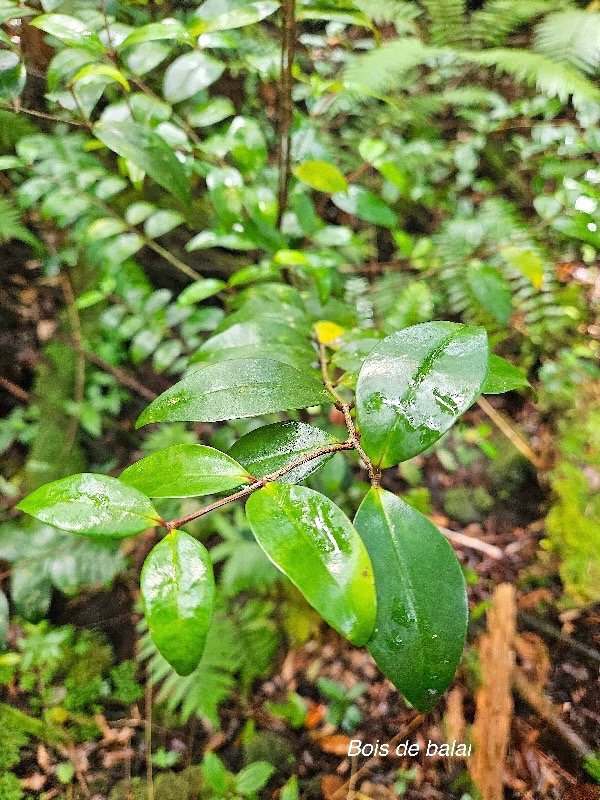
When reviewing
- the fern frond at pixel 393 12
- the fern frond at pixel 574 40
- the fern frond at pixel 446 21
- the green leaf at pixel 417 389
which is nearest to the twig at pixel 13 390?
the green leaf at pixel 417 389

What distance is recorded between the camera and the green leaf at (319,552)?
52cm

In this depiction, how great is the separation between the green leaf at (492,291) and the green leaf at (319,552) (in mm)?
988

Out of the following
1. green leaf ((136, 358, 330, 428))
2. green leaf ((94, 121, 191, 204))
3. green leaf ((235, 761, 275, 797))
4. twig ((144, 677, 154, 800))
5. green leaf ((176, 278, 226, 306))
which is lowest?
twig ((144, 677, 154, 800))

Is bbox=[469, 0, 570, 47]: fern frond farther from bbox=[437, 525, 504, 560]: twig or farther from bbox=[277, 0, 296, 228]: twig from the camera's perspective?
bbox=[437, 525, 504, 560]: twig

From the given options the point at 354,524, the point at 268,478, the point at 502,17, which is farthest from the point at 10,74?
the point at 502,17

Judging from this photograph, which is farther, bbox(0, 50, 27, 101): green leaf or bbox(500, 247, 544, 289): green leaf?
bbox(500, 247, 544, 289): green leaf

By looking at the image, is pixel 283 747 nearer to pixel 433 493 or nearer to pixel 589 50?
pixel 433 493

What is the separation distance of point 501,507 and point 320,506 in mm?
1568

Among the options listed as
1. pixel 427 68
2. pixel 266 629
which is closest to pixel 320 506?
pixel 266 629

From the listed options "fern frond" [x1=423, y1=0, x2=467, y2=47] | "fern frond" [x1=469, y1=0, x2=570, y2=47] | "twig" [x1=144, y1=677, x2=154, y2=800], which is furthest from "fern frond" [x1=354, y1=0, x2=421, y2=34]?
"twig" [x1=144, y1=677, x2=154, y2=800]

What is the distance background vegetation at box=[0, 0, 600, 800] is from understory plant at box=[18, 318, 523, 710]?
0.97ft

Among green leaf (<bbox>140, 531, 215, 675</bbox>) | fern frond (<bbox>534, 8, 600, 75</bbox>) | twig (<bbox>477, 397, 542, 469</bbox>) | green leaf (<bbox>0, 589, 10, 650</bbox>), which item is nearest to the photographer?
green leaf (<bbox>140, 531, 215, 675</bbox>)

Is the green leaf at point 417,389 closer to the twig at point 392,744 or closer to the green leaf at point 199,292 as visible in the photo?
the green leaf at point 199,292

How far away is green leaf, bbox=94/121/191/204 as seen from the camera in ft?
2.98
